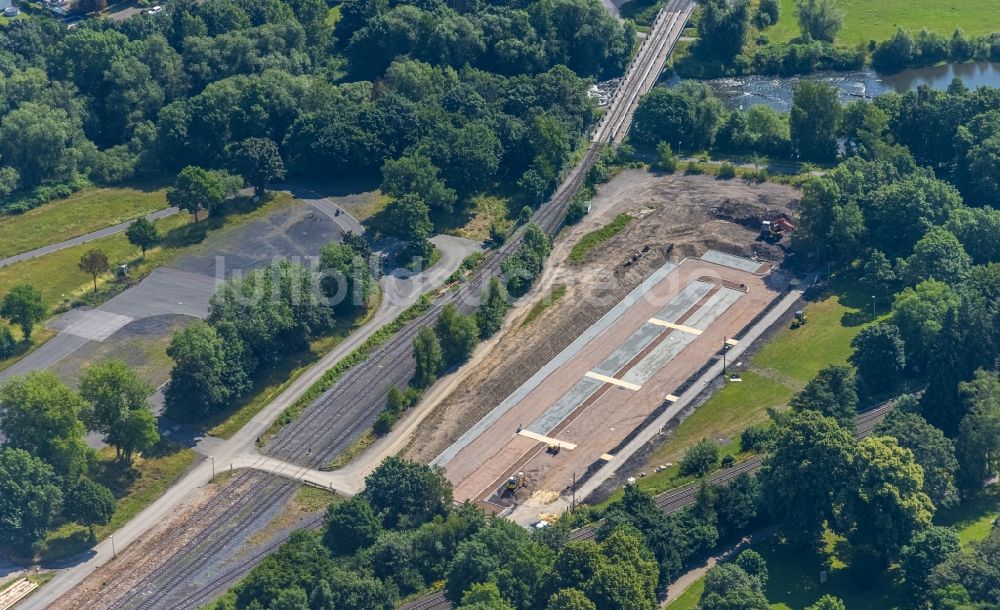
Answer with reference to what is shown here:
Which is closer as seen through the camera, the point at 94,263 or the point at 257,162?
the point at 94,263

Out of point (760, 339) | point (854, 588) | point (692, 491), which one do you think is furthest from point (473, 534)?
point (760, 339)

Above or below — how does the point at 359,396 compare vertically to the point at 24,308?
below

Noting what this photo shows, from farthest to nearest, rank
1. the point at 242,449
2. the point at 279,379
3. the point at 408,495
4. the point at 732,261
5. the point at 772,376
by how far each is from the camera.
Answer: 1. the point at 732,261
2. the point at 279,379
3. the point at 772,376
4. the point at 242,449
5. the point at 408,495

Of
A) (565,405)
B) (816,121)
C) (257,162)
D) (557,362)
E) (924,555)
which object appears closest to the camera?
(924,555)

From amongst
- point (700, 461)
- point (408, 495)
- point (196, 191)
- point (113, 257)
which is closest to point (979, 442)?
point (700, 461)

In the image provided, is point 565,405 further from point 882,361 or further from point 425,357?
point 882,361

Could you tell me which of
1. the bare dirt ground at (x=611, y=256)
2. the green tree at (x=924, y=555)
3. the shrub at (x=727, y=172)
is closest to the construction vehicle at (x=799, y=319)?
the bare dirt ground at (x=611, y=256)

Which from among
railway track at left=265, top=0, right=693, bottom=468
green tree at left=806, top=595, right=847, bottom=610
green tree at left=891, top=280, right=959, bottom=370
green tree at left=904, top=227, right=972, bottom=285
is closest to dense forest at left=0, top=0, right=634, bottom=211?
railway track at left=265, top=0, right=693, bottom=468

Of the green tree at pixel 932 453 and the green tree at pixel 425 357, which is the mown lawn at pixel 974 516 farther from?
the green tree at pixel 425 357
